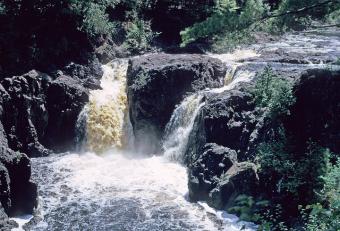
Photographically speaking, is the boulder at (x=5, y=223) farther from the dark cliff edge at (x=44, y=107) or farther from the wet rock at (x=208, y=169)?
the wet rock at (x=208, y=169)

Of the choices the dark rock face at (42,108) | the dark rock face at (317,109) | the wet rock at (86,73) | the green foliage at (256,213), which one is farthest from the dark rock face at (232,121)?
the wet rock at (86,73)

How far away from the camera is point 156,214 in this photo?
1339 cm

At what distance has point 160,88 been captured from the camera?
1803cm

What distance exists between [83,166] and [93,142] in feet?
5.77

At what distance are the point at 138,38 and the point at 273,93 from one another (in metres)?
10.5

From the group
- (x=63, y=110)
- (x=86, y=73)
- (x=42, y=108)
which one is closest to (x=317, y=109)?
(x=63, y=110)

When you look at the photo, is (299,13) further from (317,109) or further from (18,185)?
(18,185)

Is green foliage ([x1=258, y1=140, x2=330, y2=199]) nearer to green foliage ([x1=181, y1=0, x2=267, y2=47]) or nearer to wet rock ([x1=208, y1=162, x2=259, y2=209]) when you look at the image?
wet rock ([x1=208, y1=162, x2=259, y2=209])

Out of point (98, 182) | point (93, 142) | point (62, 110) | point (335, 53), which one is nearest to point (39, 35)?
point (62, 110)

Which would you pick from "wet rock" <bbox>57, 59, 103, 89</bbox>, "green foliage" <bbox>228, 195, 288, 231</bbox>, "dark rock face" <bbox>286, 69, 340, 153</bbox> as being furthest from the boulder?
"wet rock" <bbox>57, 59, 103, 89</bbox>

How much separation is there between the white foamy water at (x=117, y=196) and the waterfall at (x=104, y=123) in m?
0.68

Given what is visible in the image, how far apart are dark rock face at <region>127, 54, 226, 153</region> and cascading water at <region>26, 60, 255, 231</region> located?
572mm

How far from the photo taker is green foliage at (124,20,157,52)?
22.9 metres

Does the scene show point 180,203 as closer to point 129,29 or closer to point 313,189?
point 313,189
